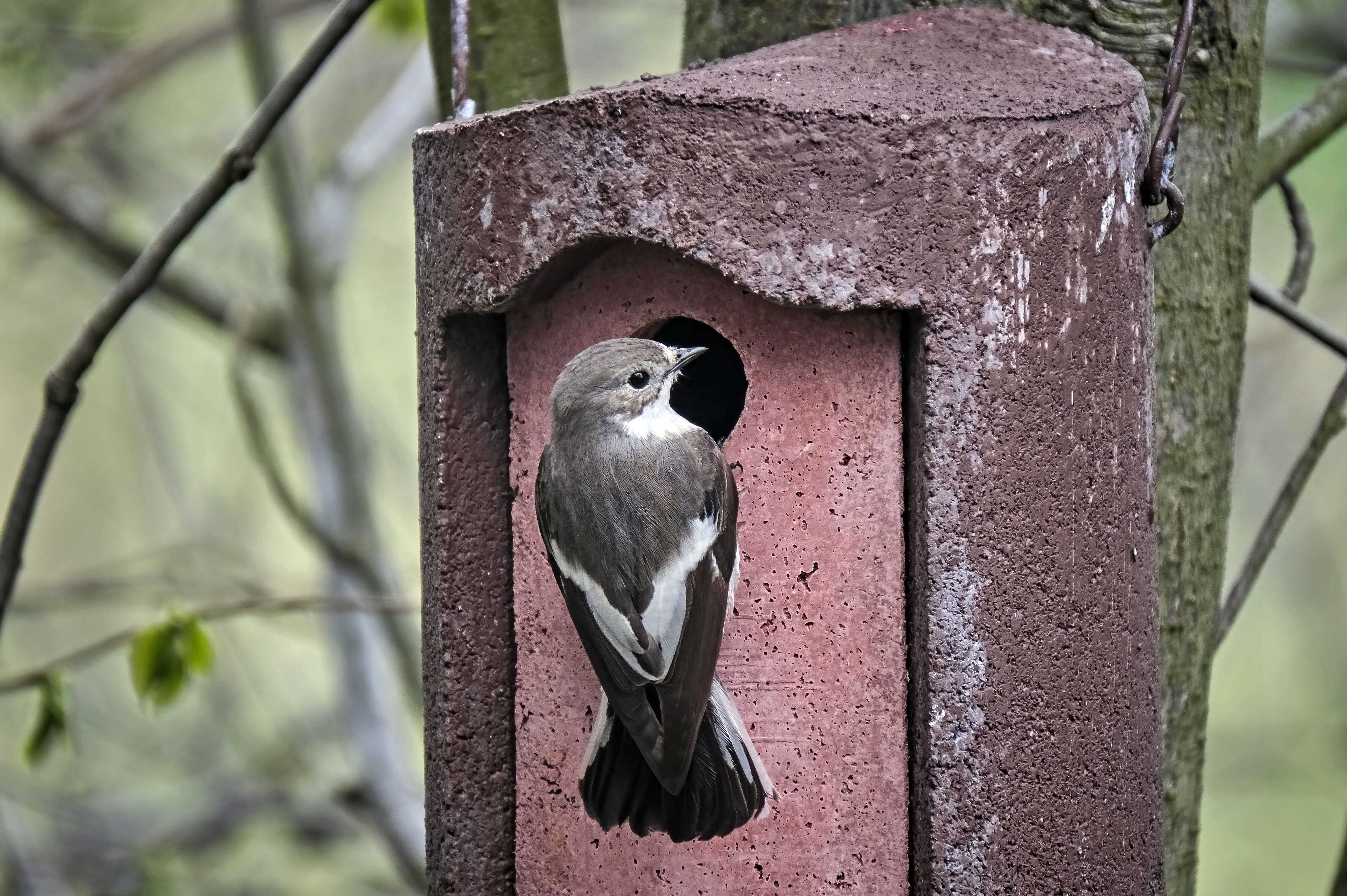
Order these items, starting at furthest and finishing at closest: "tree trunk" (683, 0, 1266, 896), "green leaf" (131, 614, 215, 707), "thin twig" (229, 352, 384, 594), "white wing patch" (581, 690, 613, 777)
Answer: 1. "thin twig" (229, 352, 384, 594)
2. "green leaf" (131, 614, 215, 707)
3. "tree trunk" (683, 0, 1266, 896)
4. "white wing patch" (581, 690, 613, 777)

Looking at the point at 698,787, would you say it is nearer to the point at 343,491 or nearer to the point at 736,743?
the point at 736,743

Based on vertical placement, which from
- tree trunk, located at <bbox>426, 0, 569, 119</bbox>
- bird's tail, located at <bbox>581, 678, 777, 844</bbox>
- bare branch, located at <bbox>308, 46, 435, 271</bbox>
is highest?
bare branch, located at <bbox>308, 46, 435, 271</bbox>

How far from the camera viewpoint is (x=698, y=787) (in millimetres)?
1893

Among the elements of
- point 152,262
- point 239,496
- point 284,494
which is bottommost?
point 284,494

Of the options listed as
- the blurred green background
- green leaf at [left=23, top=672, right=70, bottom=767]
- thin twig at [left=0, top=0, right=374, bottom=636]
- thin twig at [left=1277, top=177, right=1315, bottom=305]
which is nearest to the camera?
thin twig at [left=0, top=0, right=374, bottom=636]

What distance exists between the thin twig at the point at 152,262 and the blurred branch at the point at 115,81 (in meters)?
2.09

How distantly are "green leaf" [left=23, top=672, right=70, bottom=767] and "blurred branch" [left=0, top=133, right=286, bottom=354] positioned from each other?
1540mm

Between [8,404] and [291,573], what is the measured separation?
1840 millimetres

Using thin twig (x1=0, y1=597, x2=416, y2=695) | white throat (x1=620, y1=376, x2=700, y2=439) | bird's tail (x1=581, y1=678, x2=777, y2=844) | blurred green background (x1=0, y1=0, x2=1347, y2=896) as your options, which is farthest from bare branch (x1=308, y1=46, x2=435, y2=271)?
bird's tail (x1=581, y1=678, x2=777, y2=844)

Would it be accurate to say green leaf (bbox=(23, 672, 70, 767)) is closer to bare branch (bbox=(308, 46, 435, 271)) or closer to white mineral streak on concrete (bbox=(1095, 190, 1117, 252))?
bare branch (bbox=(308, 46, 435, 271))

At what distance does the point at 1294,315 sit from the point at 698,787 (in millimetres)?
1479

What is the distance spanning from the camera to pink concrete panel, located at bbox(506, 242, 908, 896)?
1885mm

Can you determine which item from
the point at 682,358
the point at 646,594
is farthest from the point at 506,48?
the point at 646,594

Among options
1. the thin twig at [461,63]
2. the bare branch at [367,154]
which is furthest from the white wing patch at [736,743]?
the bare branch at [367,154]
